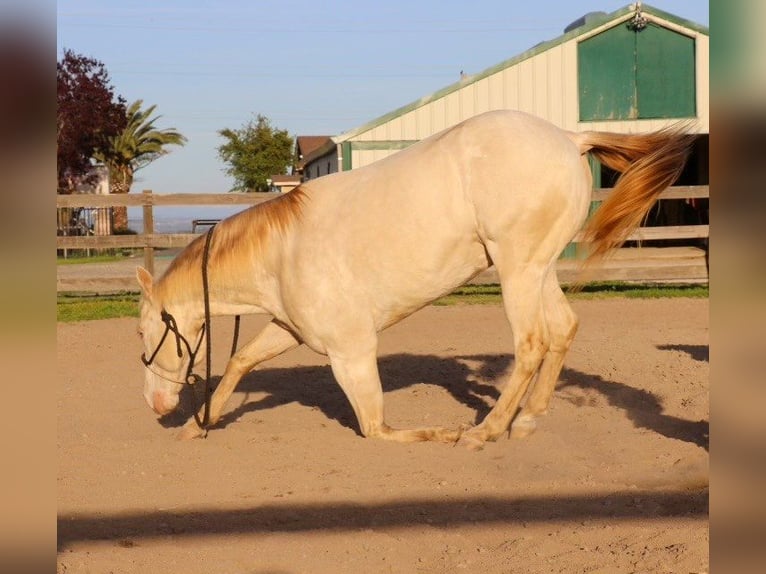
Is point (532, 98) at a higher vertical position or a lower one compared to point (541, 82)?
lower

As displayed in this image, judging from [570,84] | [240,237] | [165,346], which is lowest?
[165,346]

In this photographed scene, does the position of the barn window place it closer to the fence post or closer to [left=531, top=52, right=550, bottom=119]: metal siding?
[left=531, top=52, right=550, bottom=119]: metal siding

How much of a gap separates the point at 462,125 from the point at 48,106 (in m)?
4.98

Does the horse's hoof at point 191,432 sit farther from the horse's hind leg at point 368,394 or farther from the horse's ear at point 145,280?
the horse's hind leg at point 368,394

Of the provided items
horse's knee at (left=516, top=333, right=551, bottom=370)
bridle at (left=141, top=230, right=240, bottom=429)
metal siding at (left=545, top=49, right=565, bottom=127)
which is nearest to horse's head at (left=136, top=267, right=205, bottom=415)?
bridle at (left=141, top=230, right=240, bottom=429)

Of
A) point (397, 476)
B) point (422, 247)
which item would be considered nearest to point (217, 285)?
point (422, 247)

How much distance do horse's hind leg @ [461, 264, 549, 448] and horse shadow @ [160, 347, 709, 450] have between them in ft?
2.55

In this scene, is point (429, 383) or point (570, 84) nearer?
point (429, 383)

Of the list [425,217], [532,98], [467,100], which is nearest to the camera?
[425,217]

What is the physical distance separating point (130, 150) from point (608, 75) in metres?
29.2

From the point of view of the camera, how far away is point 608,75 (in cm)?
1752

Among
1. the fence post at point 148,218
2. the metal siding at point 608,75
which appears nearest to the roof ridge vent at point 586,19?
the metal siding at point 608,75

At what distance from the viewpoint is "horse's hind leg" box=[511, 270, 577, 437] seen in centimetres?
604

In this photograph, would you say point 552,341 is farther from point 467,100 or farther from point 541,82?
point 541,82
